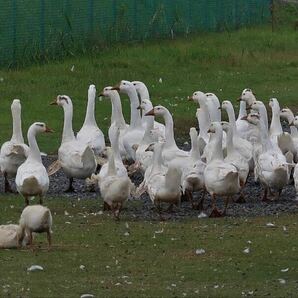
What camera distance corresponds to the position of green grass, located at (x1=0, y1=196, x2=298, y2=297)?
13.0m

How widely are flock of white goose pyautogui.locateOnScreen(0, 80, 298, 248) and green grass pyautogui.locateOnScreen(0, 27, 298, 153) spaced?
127 inches

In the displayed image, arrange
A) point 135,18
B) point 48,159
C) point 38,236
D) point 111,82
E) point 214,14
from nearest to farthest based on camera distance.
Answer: point 38,236 → point 48,159 → point 111,82 → point 135,18 → point 214,14

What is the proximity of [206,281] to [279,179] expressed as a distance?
5.76 meters

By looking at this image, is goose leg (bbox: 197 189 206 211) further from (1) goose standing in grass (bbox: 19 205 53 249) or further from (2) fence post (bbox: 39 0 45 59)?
(2) fence post (bbox: 39 0 45 59)

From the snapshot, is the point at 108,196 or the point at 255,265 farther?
the point at 108,196

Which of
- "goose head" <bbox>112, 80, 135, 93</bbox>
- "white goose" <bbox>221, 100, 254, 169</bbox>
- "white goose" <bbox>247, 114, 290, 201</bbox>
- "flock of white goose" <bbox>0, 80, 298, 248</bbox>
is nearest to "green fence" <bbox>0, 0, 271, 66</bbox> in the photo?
"goose head" <bbox>112, 80, 135, 93</bbox>

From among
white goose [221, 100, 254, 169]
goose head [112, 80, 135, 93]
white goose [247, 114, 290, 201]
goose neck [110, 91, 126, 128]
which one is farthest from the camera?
goose head [112, 80, 135, 93]

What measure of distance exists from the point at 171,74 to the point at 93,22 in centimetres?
335

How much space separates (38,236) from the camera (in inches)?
630

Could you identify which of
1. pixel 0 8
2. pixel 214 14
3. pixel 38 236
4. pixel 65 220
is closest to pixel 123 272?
pixel 38 236

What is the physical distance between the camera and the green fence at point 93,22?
109ft

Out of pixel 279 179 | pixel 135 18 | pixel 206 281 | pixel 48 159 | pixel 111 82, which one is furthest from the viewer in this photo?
pixel 135 18

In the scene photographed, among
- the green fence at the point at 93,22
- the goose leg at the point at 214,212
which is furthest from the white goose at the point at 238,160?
the green fence at the point at 93,22

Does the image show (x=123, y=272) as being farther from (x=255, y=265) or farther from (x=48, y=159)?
(x=48, y=159)
